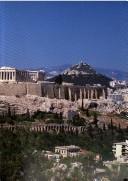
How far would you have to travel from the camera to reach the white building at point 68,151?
4.30m

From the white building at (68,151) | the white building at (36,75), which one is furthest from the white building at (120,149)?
the white building at (36,75)

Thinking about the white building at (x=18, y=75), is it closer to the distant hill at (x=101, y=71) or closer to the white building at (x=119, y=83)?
the distant hill at (x=101, y=71)

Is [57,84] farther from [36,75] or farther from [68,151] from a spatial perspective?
[68,151]

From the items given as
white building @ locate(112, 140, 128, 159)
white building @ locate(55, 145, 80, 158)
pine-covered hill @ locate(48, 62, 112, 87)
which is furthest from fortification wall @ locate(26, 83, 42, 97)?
white building @ locate(112, 140, 128, 159)

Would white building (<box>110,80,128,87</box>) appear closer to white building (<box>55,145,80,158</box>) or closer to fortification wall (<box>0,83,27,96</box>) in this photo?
white building (<box>55,145,80,158</box>)

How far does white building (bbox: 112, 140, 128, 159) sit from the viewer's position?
4229 millimetres

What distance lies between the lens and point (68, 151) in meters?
4.34

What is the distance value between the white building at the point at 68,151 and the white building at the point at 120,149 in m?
0.20

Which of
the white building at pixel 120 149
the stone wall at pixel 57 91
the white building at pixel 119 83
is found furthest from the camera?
the stone wall at pixel 57 91

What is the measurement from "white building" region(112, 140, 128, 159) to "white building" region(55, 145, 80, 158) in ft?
0.67

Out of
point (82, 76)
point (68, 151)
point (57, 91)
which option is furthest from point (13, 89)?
point (68, 151)

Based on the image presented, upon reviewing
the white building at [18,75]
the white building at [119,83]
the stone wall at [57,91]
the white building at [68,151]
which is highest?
the white building at [18,75]

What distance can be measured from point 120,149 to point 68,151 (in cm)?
28

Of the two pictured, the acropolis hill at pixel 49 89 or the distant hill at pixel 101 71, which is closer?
the distant hill at pixel 101 71
